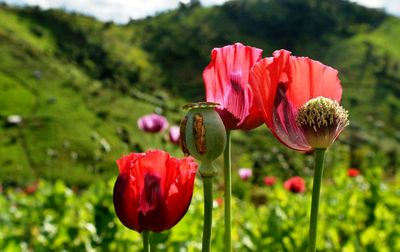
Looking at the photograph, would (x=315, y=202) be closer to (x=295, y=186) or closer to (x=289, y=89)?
(x=289, y=89)

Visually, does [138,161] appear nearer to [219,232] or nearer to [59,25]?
[219,232]

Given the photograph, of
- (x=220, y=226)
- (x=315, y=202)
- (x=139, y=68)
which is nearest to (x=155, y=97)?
(x=139, y=68)

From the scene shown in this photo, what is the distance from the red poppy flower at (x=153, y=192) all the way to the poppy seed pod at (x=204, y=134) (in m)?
0.06

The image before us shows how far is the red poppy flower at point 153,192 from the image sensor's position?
1.23m

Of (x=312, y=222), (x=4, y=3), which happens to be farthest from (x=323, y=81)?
(x=4, y=3)

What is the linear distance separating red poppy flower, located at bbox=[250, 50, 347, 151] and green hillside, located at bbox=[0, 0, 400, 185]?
5777 cm

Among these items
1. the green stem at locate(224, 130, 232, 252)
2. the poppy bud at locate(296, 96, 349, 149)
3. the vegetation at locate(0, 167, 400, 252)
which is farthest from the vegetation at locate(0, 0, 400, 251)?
the poppy bud at locate(296, 96, 349, 149)

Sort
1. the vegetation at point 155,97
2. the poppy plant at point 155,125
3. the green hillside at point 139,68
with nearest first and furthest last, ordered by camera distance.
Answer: the vegetation at point 155,97
the poppy plant at point 155,125
the green hillside at point 139,68

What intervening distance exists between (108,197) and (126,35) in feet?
420

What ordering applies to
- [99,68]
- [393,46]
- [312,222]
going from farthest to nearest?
[393,46]
[99,68]
[312,222]

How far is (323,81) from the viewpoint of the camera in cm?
124

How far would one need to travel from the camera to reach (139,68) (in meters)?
113

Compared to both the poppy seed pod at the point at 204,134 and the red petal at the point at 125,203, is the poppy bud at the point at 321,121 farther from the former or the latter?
the red petal at the point at 125,203

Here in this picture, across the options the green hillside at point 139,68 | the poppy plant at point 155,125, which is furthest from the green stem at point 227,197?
the green hillside at point 139,68
